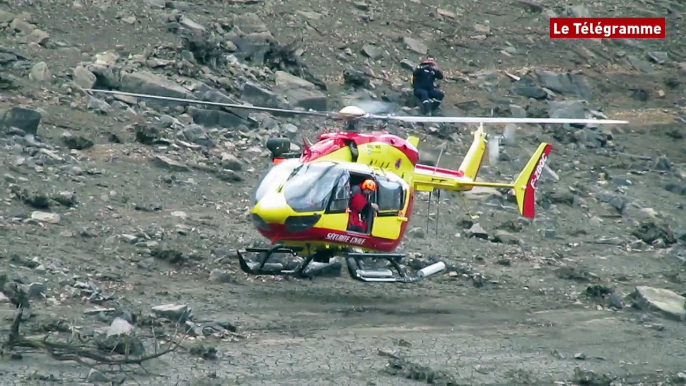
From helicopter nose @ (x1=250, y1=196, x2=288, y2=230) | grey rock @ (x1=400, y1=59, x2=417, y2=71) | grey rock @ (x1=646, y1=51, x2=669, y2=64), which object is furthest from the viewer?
grey rock @ (x1=646, y1=51, x2=669, y2=64)

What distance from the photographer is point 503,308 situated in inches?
653

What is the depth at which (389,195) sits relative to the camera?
15836 millimetres

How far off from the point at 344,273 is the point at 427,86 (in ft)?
33.2

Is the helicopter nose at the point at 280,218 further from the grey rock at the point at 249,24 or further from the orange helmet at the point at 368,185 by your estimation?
the grey rock at the point at 249,24

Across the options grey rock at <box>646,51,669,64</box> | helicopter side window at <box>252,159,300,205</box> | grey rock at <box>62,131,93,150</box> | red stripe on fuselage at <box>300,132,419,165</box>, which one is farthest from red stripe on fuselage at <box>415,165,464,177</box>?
grey rock at <box>646,51,669,64</box>

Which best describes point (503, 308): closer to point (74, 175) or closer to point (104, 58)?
point (74, 175)

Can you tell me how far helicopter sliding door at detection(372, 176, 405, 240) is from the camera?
1568 centimetres

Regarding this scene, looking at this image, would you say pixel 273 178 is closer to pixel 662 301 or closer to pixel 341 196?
pixel 341 196

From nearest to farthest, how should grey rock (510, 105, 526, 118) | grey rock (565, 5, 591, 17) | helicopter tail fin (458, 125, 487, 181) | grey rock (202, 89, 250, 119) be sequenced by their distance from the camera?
helicopter tail fin (458, 125, 487, 181) < grey rock (202, 89, 250, 119) < grey rock (510, 105, 526, 118) < grey rock (565, 5, 591, 17)

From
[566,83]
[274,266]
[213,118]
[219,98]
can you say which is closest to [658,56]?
[566,83]

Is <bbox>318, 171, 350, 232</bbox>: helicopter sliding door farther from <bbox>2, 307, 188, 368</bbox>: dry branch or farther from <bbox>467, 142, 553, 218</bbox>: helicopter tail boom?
<bbox>2, 307, 188, 368</bbox>: dry branch

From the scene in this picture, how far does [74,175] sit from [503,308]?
6150 mm

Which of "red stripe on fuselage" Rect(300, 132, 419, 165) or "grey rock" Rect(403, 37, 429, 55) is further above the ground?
"red stripe on fuselage" Rect(300, 132, 419, 165)

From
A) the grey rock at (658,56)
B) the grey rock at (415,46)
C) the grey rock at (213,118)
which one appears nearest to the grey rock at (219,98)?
the grey rock at (213,118)
